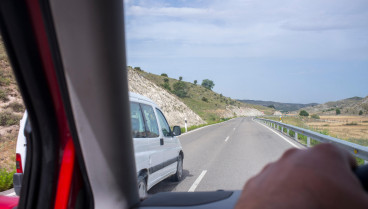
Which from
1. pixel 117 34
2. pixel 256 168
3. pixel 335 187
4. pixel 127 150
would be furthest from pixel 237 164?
pixel 335 187

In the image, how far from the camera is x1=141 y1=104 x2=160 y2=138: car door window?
16.9 feet

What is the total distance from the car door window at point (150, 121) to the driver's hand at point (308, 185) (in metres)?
4.11

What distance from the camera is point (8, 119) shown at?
13844mm

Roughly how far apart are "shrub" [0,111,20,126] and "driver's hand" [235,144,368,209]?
1412 centimetres

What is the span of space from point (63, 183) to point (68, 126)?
0.42 meters

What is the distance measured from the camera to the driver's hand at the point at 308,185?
930 millimetres

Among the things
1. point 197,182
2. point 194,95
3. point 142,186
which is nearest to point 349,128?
point 197,182

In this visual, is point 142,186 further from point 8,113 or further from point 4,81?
point 4,81

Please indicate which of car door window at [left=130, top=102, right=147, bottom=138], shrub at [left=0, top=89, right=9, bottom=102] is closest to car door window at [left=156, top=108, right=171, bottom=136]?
car door window at [left=130, top=102, right=147, bottom=138]

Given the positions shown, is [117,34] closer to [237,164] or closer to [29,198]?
[29,198]

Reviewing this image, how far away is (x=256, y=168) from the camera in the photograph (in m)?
8.80

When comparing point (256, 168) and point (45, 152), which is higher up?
point (45, 152)

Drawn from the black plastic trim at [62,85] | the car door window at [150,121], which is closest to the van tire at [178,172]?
the car door window at [150,121]

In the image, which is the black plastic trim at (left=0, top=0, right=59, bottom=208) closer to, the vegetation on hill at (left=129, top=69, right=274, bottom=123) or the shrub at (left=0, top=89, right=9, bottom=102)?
the shrub at (left=0, top=89, right=9, bottom=102)
